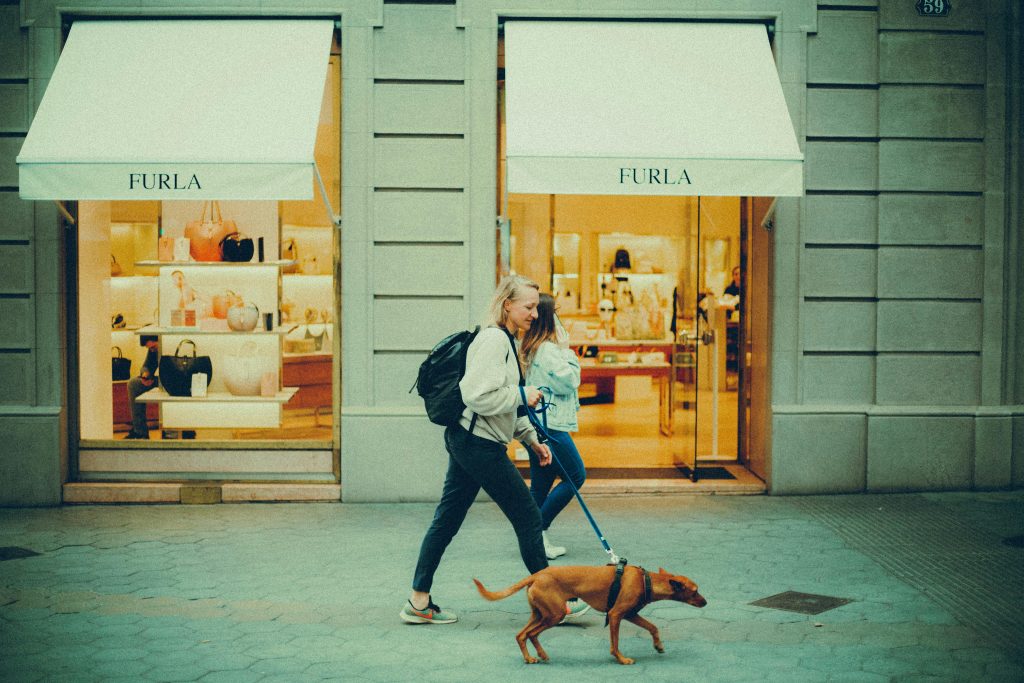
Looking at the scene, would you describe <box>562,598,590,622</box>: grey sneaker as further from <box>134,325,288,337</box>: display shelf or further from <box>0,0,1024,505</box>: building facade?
<box>134,325,288,337</box>: display shelf

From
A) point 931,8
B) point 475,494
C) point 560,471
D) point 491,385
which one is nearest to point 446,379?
point 491,385

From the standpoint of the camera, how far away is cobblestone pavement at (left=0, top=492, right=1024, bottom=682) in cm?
546

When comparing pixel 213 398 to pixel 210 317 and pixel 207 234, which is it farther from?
pixel 207 234

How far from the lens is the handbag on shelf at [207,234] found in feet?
31.5

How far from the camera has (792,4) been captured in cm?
945

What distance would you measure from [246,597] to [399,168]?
4.05 meters

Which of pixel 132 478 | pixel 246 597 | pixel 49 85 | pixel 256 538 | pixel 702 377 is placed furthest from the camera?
pixel 702 377

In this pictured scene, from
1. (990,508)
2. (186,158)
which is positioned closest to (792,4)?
(990,508)

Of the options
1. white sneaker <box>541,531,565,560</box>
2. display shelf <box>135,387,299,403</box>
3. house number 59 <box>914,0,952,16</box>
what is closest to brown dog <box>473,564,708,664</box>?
white sneaker <box>541,531,565,560</box>

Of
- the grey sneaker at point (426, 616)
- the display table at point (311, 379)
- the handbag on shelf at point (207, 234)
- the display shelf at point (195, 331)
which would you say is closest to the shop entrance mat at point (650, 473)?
the display table at point (311, 379)

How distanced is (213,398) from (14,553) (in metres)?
2.42

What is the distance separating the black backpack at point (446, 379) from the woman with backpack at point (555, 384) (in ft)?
3.97

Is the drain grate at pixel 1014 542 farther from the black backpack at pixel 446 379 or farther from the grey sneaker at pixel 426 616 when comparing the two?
the black backpack at pixel 446 379

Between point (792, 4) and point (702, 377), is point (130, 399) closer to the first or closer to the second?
point (702, 377)
